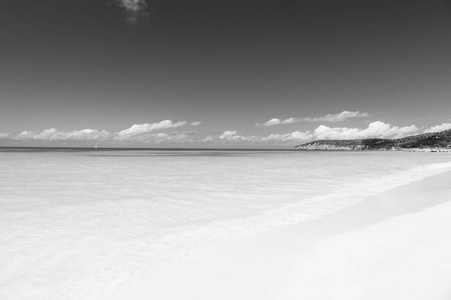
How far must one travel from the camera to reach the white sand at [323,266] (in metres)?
4.25

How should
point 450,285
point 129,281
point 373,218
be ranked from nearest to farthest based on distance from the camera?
1. point 450,285
2. point 129,281
3. point 373,218

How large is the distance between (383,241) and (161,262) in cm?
482

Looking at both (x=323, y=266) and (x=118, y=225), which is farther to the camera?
(x=118, y=225)

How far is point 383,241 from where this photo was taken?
627 cm

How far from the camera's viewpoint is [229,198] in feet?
41.2

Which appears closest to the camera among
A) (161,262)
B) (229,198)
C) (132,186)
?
(161,262)

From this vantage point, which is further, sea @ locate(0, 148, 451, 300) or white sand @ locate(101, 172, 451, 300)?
sea @ locate(0, 148, 451, 300)

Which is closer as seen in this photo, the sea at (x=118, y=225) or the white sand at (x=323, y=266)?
the white sand at (x=323, y=266)

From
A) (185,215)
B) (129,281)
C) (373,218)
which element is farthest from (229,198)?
(129,281)

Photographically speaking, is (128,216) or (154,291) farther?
(128,216)

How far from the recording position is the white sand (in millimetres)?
4250

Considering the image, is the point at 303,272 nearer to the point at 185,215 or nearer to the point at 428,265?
the point at 428,265

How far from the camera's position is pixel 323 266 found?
5090mm

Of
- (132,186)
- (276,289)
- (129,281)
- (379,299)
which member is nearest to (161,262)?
(129,281)
